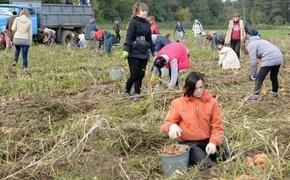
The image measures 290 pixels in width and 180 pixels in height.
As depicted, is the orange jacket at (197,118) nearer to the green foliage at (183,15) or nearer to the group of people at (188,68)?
the group of people at (188,68)

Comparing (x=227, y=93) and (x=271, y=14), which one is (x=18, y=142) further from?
(x=271, y=14)

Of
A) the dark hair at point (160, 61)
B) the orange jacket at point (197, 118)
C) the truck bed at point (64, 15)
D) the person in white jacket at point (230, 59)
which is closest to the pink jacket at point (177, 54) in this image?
the dark hair at point (160, 61)

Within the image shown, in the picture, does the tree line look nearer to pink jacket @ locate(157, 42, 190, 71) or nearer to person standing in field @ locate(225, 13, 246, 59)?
person standing in field @ locate(225, 13, 246, 59)

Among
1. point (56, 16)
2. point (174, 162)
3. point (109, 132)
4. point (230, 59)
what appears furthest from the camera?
point (56, 16)

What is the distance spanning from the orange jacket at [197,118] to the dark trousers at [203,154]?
0.05 m

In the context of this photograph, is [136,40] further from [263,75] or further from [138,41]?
[263,75]

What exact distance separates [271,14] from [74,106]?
302ft

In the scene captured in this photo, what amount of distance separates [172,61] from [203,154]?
128 inches

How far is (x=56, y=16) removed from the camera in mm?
24125

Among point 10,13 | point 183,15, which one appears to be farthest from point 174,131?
point 183,15

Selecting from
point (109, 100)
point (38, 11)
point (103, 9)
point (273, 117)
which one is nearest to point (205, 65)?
point (109, 100)

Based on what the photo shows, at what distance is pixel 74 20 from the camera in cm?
2523

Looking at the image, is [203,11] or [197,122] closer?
[197,122]

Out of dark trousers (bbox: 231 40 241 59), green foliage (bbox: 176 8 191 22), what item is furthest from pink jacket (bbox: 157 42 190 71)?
green foliage (bbox: 176 8 191 22)
